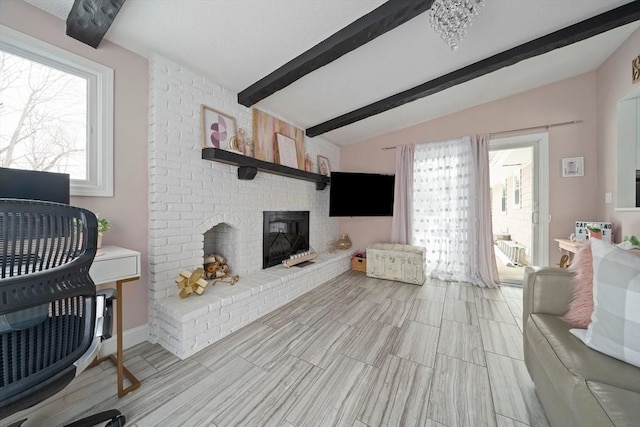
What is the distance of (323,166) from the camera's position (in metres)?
3.89

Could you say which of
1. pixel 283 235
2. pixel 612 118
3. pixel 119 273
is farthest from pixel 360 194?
pixel 119 273

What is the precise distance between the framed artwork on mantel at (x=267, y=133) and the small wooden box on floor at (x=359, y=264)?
190cm

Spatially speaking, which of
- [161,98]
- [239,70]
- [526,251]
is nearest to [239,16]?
[239,70]

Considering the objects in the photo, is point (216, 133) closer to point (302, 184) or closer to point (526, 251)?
point (302, 184)

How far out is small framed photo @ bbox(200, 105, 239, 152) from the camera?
2148mm

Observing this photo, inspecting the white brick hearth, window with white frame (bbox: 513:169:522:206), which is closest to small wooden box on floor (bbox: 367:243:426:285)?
the white brick hearth

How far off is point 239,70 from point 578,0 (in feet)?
9.42

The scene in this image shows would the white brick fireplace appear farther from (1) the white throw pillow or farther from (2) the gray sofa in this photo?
(1) the white throw pillow

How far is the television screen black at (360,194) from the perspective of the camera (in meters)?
3.64

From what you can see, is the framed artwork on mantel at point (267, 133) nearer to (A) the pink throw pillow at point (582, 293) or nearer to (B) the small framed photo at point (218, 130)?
(B) the small framed photo at point (218, 130)

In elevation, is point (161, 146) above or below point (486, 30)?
below

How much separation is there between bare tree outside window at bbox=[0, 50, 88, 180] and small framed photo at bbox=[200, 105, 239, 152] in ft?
2.62

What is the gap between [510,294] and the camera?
2.86 m

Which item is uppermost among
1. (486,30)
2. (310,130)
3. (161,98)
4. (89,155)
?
(486,30)
